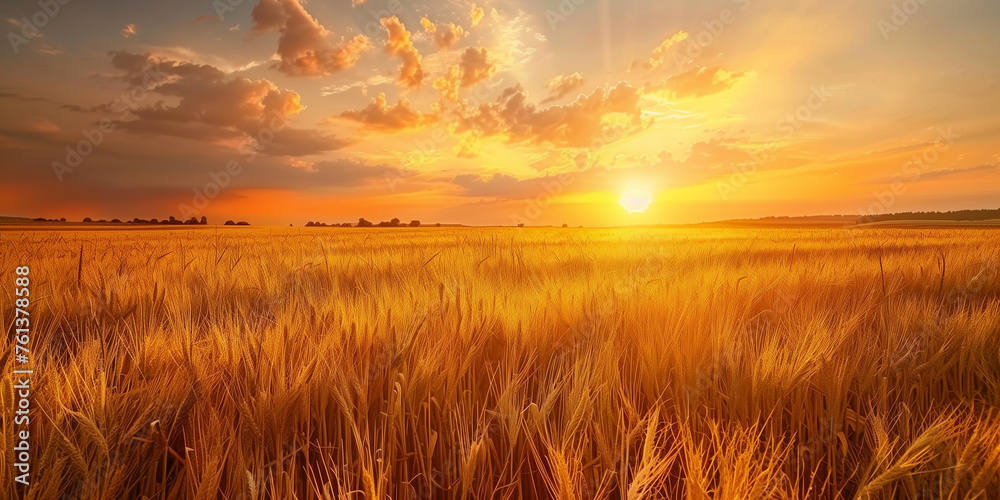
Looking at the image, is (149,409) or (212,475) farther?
(149,409)

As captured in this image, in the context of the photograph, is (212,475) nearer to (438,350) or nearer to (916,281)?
(438,350)

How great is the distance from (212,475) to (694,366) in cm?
105

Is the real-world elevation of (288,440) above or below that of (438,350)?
below

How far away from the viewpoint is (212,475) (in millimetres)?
655

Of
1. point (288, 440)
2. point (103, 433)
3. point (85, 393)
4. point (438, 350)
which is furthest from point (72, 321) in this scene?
point (438, 350)

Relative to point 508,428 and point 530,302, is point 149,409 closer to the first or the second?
point 508,428

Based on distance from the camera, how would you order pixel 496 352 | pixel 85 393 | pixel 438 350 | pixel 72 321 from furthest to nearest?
pixel 72 321
pixel 496 352
pixel 438 350
pixel 85 393

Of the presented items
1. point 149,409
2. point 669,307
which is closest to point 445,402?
point 149,409

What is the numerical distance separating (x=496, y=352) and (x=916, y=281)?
335 centimetres

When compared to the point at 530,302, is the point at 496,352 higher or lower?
lower

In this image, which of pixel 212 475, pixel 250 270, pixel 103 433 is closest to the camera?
pixel 212 475

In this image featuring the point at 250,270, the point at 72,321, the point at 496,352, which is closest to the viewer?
the point at 496,352

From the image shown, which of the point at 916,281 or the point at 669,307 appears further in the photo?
the point at 916,281

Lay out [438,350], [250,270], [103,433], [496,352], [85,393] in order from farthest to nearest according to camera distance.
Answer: [250,270]
[496,352]
[438,350]
[85,393]
[103,433]
